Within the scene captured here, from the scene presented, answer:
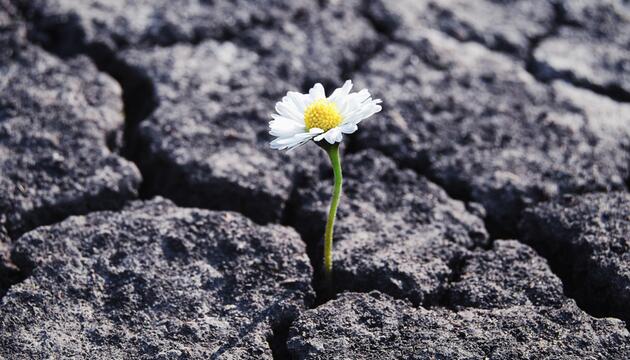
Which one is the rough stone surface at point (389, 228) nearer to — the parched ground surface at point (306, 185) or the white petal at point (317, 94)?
the parched ground surface at point (306, 185)

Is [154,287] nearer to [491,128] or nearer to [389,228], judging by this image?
[389,228]

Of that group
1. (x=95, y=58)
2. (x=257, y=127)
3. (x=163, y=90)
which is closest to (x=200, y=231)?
(x=257, y=127)

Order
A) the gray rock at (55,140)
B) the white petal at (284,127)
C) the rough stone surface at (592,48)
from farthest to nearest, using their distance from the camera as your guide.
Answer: the rough stone surface at (592,48) < the gray rock at (55,140) < the white petal at (284,127)

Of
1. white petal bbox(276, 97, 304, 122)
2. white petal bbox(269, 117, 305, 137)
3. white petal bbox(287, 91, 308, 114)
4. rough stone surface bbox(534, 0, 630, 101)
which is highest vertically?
rough stone surface bbox(534, 0, 630, 101)

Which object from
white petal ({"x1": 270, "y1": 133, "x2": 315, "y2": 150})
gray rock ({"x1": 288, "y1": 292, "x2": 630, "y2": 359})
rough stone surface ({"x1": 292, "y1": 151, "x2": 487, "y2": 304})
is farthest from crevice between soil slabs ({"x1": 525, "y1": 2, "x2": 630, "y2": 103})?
white petal ({"x1": 270, "y1": 133, "x2": 315, "y2": 150})

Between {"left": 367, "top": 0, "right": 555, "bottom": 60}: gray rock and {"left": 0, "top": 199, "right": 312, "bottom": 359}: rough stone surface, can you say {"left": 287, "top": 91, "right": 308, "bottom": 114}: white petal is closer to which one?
{"left": 0, "top": 199, "right": 312, "bottom": 359}: rough stone surface

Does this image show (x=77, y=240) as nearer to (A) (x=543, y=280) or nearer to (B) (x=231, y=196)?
(B) (x=231, y=196)

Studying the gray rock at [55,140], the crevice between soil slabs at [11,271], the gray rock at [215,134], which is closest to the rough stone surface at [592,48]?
the gray rock at [215,134]
